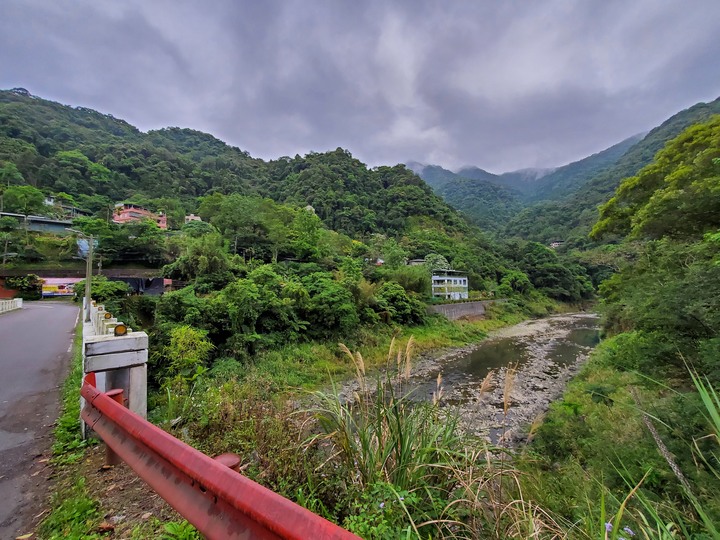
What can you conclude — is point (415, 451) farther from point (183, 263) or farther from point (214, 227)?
point (214, 227)

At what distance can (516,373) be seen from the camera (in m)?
5.71

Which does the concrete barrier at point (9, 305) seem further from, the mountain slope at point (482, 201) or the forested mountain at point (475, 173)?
the forested mountain at point (475, 173)

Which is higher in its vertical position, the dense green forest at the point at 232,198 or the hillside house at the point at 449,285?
the dense green forest at the point at 232,198

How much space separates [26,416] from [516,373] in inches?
289

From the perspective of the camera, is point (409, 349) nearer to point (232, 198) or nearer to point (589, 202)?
point (232, 198)

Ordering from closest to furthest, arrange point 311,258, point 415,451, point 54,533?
point 54,533 < point 415,451 < point 311,258

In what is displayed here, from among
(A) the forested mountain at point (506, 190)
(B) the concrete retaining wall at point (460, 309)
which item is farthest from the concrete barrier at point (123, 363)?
(A) the forested mountain at point (506, 190)

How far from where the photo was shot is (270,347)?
11.4m

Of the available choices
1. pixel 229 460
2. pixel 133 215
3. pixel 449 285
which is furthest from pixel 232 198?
pixel 229 460

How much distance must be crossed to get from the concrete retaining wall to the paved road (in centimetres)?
1895

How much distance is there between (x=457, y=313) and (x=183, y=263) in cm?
1919

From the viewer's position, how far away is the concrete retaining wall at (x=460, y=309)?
879 inches

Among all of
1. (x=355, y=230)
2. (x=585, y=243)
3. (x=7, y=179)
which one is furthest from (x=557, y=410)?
(x=7, y=179)

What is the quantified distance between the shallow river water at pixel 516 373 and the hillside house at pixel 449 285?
626cm
